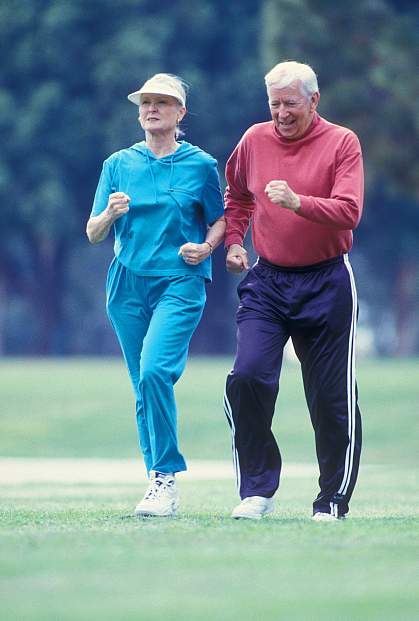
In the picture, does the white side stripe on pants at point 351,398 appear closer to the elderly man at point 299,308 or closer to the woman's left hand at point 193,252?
the elderly man at point 299,308

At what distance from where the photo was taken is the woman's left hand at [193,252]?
7.25 meters

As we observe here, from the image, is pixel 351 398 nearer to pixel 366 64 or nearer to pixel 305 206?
pixel 305 206

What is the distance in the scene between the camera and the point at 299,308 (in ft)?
22.9

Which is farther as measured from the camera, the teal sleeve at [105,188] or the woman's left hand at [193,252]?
the teal sleeve at [105,188]

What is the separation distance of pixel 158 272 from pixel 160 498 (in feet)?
3.35

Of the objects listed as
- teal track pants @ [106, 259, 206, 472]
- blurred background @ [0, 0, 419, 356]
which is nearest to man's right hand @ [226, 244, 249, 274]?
teal track pants @ [106, 259, 206, 472]

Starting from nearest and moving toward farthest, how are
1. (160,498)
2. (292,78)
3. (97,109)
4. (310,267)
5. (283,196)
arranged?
(283,196)
(292,78)
(310,267)
(160,498)
(97,109)

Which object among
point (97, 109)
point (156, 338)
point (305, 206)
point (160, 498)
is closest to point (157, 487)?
point (160, 498)

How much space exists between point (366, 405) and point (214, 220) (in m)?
14.2

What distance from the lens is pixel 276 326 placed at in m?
7.04

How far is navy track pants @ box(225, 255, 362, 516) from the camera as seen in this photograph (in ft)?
22.8

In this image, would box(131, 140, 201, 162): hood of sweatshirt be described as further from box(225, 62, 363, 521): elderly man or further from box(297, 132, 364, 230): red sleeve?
box(297, 132, 364, 230): red sleeve

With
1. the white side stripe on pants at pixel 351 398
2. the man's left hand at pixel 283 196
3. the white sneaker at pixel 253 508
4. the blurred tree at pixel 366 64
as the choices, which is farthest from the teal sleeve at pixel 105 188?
the blurred tree at pixel 366 64

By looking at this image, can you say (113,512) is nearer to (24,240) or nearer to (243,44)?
(243,44)
